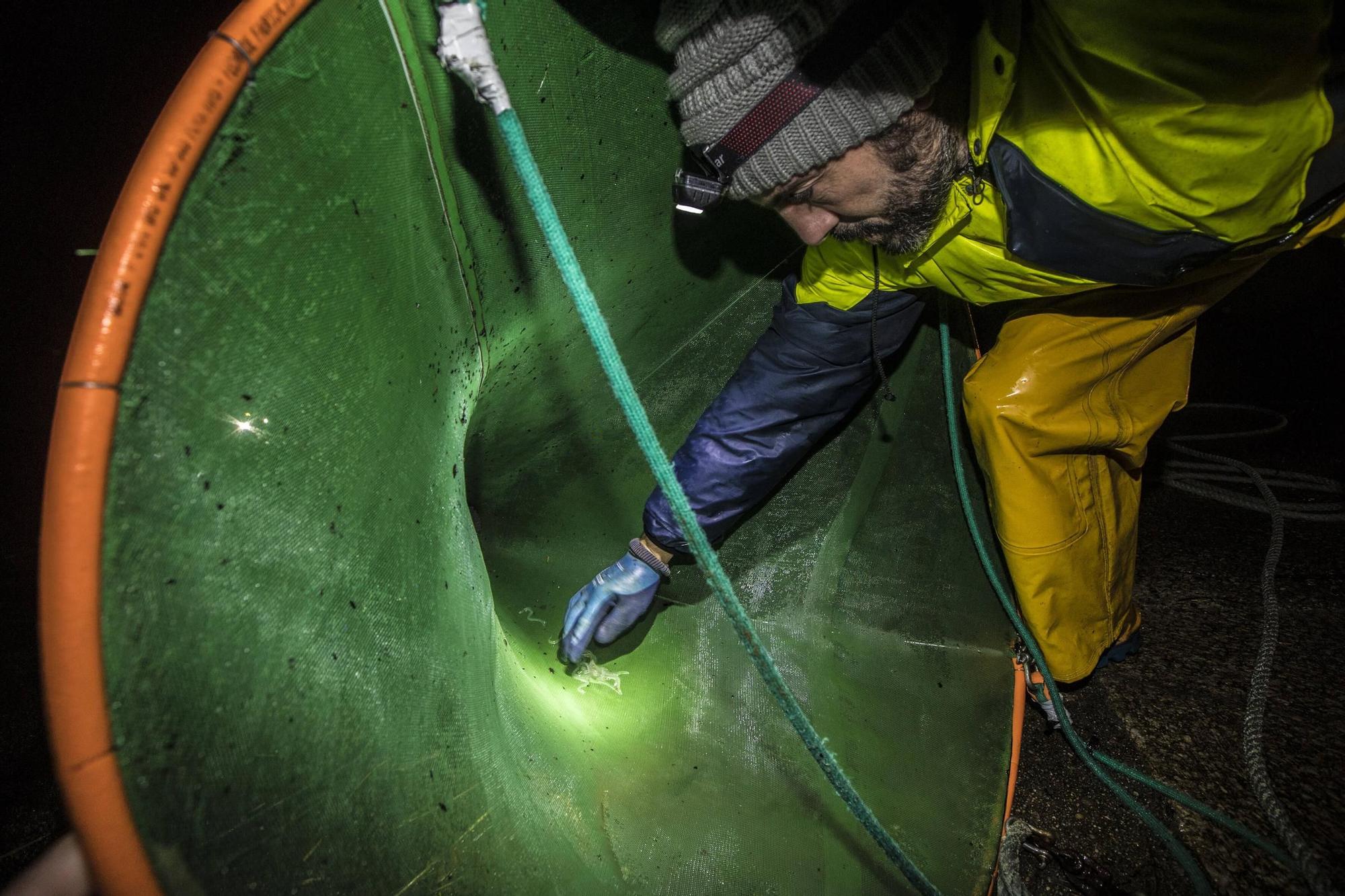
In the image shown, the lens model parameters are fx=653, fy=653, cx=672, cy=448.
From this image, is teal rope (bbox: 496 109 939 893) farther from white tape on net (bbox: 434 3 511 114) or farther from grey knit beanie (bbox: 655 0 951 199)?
grey knit beanie (bbox: 655 0 951 199)

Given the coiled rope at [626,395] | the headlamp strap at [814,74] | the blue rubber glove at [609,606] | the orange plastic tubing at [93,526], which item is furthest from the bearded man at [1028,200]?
the orange plastic tubing at [93,526]

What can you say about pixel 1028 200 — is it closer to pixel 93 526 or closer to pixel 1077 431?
pixel 1077 431

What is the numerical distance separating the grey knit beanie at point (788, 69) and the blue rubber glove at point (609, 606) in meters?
1.23

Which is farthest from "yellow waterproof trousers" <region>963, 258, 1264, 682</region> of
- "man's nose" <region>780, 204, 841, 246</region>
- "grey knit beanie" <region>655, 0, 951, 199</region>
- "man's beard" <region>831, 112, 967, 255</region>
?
"grey knit beanie" <region>655, 0, 951, 199</region>

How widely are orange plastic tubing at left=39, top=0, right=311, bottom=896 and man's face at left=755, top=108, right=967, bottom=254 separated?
91 centimetres

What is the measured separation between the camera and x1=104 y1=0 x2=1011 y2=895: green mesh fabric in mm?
596

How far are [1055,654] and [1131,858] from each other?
49 cm

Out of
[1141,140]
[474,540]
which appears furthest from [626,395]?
[1141,140]

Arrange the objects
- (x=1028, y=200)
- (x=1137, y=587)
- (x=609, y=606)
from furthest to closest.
→ (x=1137, y=587), (x=609, y=606), (x=1028, y=200)

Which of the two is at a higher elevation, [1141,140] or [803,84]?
[803,84]

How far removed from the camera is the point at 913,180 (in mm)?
1179

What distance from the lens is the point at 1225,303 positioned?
329cm

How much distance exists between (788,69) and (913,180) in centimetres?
33

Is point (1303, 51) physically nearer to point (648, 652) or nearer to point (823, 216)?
point (823, 216)
